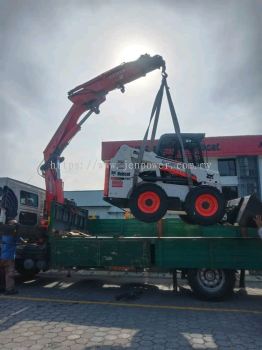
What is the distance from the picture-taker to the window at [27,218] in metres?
9.91

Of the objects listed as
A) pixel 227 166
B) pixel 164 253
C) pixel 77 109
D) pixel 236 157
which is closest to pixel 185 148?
pixel 164 253

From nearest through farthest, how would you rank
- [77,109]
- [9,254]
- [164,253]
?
1. [164,253]
2. [9,254]
3. [77,109]

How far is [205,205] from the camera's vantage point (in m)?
8.34

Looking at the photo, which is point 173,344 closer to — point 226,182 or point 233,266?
point 233,266

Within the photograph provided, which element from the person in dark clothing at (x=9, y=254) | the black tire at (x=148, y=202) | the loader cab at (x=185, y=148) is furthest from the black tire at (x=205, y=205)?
the person in dark clothing at (x=9, y=254)

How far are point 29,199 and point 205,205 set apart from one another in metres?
5.34

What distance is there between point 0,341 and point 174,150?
6010 millimetres

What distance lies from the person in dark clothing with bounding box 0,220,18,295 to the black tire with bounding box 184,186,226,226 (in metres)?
Answer: 4.42

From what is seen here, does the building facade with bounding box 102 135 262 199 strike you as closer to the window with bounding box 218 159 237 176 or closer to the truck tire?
the window with bounding box 218 159 237 176

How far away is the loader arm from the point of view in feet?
33.4

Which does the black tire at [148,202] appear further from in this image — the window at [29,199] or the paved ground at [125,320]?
the window at [29,199]

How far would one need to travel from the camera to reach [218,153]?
100 feet

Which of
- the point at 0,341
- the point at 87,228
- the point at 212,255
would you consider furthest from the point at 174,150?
the point at 0,341

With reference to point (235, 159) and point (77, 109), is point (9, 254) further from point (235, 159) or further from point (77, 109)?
point (235, 159)
